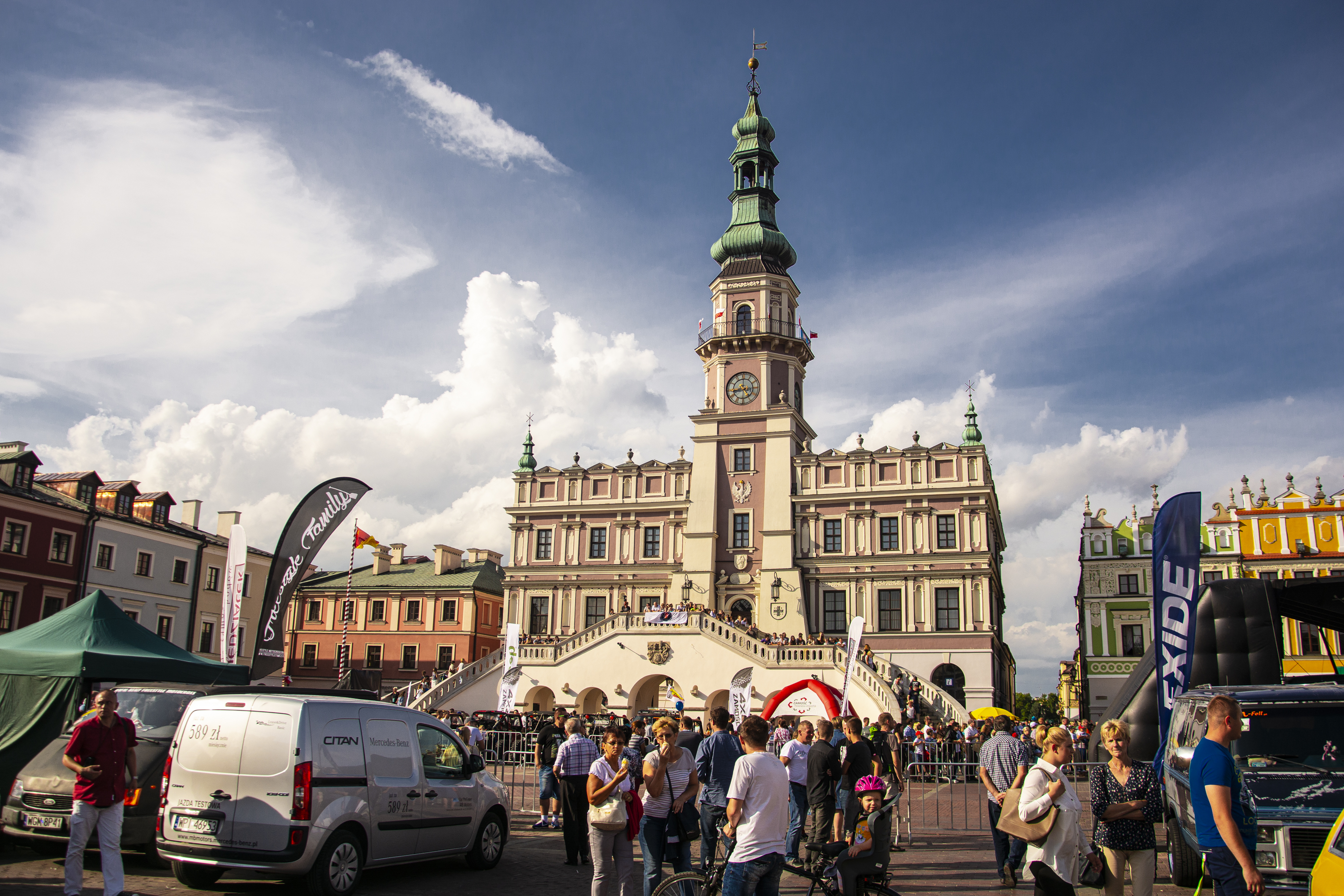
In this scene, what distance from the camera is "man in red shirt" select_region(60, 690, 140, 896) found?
9320 millimetres

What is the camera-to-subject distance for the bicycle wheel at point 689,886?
26.0ft

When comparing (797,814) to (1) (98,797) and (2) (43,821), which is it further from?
(2) (43,821)

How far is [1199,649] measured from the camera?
15.3 m

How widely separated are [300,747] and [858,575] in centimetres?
3787

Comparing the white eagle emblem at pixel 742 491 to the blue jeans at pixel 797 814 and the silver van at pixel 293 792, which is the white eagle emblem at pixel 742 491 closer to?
the blue jeans at pixel 797 814

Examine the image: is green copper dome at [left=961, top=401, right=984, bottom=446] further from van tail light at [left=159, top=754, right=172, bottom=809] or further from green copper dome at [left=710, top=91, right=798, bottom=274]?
van tail light at [left=159, top=754, right=172, bottom=809]

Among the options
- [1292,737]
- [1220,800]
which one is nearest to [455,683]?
[1292,737]

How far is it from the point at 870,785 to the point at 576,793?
15.8ft

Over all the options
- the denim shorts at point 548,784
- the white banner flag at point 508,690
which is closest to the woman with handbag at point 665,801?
the denim shorts at point 548,784

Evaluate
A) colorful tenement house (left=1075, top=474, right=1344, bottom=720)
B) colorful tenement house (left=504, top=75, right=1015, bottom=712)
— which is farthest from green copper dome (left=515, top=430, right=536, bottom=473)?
colorful tenement house (left=1075, top=474, right=1344, bottom=720)

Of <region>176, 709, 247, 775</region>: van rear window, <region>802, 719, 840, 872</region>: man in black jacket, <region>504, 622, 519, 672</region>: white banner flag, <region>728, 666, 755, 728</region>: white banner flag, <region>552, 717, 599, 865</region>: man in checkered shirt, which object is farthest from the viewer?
<region>504, 622, 519, 672</region>: white banner flag

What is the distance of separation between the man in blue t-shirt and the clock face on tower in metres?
42.4

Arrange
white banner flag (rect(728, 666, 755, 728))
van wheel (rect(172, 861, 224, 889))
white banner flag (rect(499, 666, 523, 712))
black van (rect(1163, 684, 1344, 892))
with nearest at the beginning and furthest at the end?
black van (rect(1163, 684, 1344, 892))
van wheel (rect(172, 861, 224, 889))
white banner flag (rect(728, 666, 755, 728))
white banner flag (rect(499, 666, 523, 712))

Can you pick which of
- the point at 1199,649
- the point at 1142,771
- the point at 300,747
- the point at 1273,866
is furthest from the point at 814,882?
the point at 1199,649
